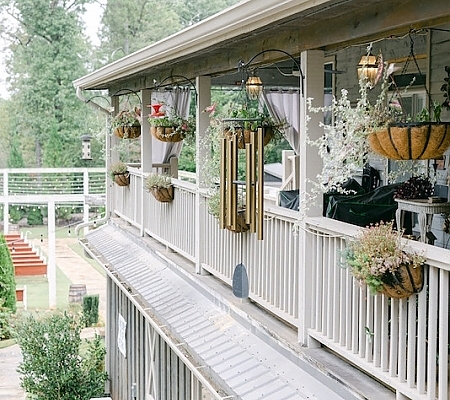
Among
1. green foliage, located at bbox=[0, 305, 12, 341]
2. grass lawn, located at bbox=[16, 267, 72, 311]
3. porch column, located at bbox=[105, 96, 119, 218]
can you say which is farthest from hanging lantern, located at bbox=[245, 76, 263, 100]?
grass lawn, located at bbox=[16, 267, 72, 311]

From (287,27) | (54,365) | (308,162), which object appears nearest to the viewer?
(308,162)

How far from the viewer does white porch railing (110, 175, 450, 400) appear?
3656 mm

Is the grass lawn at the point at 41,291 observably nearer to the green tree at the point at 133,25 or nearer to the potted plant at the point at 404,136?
the green tree at the point at 133,25

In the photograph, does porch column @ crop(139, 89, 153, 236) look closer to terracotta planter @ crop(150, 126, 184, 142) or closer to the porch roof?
terracotta planter @ crop(150, 126, 184, 142)

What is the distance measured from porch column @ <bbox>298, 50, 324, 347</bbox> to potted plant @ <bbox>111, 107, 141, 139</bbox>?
16.8 feet

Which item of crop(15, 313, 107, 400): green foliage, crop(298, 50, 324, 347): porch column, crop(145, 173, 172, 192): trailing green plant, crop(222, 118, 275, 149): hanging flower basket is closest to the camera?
crop(298, 50, 324, 347): porch column

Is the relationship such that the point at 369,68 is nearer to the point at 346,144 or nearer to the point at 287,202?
the point at 346,144

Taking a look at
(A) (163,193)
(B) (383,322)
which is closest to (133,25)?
(A) (163,193)

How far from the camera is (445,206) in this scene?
5.27 metres

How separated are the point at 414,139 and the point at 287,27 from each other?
4.45ft

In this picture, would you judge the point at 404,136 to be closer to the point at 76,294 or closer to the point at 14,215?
the point at 76,294

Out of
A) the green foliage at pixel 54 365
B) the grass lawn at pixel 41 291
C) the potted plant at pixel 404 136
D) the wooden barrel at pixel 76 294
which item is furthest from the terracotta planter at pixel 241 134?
the wooden barrel at pixel 76 294

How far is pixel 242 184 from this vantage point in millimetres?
5488

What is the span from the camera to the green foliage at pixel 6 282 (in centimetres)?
1808
